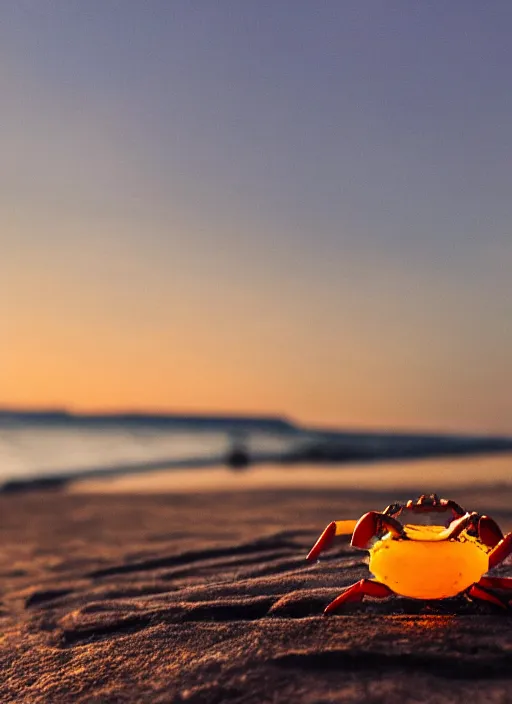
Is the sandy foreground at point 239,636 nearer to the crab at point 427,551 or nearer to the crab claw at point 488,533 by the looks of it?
the crab at point 427,551

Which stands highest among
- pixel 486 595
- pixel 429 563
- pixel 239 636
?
pixel 429 563

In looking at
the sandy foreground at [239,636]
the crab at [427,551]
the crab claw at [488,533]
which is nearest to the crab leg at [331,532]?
the crab at [427,551]

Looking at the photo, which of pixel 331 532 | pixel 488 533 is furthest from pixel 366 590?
pixel 488 533

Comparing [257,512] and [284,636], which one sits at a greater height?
[284,636]

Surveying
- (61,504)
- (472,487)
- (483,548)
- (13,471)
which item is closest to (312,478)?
(472,487)

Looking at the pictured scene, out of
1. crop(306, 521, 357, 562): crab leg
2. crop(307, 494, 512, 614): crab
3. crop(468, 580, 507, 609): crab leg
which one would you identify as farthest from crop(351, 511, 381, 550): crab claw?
crop(468, 580, 507, 609): crab leg

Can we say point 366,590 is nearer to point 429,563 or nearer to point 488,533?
point 429,563

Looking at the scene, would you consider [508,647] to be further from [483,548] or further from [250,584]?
[250,584]

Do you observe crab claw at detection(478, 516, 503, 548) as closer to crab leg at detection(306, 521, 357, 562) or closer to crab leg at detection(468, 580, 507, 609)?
crab leg at detection(468, 580, 507, 609)
